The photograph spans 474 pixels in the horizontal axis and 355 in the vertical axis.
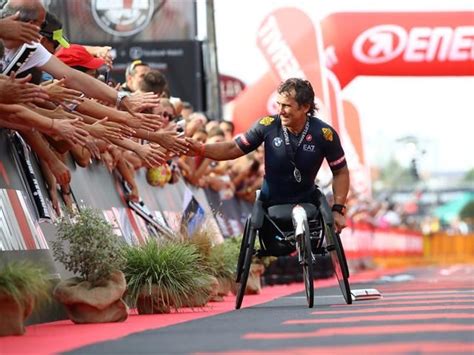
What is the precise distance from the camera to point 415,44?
28797 mm

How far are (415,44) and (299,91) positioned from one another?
638 inches

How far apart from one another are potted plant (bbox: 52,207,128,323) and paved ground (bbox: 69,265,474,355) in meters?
0.71

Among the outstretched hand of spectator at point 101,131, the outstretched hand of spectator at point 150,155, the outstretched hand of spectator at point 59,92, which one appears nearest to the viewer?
the outstretched hand of spectator at point 59,92

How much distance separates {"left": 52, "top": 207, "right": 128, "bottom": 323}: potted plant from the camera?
10.9 m

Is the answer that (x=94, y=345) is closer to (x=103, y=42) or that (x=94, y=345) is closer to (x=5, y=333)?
(x=5, y=333)

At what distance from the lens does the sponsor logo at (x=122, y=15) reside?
76.7 ft

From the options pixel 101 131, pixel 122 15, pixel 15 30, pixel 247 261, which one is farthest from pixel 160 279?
pixel 122 15

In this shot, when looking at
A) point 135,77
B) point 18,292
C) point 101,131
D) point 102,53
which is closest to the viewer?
point 18,292

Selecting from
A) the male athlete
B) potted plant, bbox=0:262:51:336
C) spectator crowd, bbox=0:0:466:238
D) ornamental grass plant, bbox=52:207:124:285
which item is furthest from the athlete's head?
potted plant, bbox=0:262:51:336

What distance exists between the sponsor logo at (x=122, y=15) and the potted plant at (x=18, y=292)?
14.0 metres

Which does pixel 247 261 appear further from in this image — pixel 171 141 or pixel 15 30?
pixel 15 30

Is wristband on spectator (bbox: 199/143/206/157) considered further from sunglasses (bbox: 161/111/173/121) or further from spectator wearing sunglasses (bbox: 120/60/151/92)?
sunglasses (bbox: 161/111/173/121)

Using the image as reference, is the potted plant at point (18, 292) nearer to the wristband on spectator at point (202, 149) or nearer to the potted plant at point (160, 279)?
the potted plant at point (160, 279)

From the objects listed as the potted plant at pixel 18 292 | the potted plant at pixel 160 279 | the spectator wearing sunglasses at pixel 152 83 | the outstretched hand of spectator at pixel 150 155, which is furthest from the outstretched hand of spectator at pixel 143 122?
the spectator wearing sunglasses at pixel 152 83
